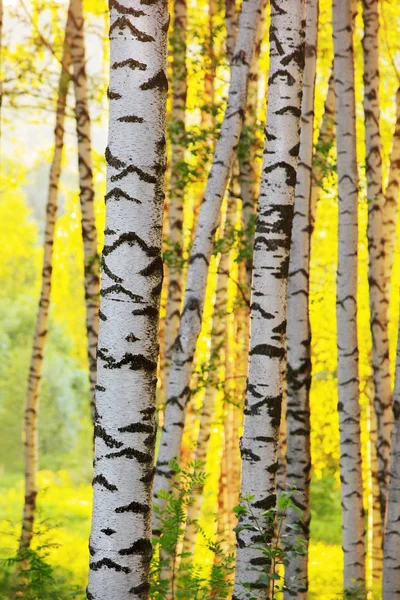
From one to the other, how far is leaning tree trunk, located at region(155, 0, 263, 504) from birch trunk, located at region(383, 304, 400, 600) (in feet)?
5.23

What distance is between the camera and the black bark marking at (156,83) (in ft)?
9.09

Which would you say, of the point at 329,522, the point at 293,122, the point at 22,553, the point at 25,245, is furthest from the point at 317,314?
the point at 25,245

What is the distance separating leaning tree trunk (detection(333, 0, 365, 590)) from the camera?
6375mm

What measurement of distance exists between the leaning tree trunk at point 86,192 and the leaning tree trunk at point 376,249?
297 cm

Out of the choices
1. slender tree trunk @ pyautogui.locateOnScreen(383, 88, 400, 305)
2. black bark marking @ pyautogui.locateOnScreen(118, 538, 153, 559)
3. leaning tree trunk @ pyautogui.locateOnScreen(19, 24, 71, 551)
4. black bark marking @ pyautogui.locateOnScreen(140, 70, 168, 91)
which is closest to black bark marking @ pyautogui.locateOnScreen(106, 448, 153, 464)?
black bark marking @ pyautogui.locateOnScreen(118, 538, 153, 559)

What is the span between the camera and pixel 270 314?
3.86m

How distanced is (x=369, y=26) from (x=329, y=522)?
15210 mm

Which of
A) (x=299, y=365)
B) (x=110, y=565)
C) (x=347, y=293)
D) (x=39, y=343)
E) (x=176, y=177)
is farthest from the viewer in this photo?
(x=39, y=343)

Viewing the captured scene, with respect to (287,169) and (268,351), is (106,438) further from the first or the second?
(287,169)

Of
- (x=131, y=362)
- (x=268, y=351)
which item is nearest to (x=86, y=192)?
(x=268, y=351)

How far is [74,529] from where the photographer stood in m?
17.1

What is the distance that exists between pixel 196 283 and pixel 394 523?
2308mm

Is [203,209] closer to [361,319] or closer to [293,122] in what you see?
[293,122]

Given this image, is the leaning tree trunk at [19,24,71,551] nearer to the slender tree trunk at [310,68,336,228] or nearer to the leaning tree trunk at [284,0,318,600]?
the slender tree trunk at [310,68,336,228]
